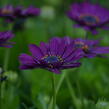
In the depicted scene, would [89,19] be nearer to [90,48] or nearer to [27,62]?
[90,48]

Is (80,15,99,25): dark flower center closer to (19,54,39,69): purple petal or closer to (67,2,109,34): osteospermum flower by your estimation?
(67,2,109,34): osteospermum flower

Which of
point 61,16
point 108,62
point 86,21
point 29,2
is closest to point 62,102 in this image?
point 86,21

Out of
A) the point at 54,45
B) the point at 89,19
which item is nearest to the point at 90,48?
the point at 54,45

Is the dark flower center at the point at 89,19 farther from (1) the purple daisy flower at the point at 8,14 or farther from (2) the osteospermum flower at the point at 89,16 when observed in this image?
(1) the purple daisy flower at the point at 8,14

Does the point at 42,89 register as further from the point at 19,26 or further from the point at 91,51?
the point at 19,26

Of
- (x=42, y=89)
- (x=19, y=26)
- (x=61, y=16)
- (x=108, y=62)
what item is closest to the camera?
(x=42, y=89)
